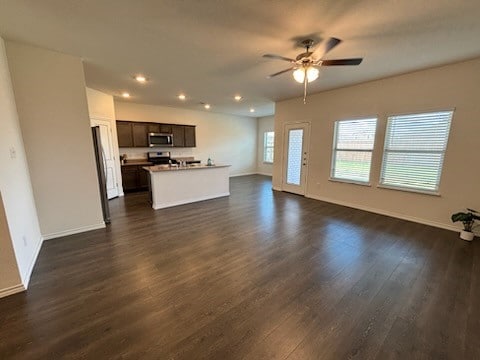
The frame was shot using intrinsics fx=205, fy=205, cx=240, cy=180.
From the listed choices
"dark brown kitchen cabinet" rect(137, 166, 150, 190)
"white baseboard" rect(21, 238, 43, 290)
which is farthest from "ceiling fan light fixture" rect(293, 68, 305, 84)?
"dark brown kitchen cabinet" rect(137, 166, 150, 190)

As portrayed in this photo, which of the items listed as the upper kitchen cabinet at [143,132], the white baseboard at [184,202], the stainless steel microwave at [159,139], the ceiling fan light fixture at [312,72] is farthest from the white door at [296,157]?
the stainless steel microwave at [159,139]

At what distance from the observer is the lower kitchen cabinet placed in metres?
5.94

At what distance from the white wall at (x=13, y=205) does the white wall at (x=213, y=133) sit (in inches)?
154

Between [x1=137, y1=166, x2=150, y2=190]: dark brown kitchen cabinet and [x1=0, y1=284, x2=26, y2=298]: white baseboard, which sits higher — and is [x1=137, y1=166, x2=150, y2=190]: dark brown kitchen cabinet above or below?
above

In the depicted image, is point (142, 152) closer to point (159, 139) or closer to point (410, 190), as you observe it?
point (159, 139)

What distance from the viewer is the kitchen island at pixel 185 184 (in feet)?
15.2

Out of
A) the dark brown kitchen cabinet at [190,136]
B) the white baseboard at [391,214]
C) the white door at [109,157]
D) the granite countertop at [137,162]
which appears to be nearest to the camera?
the white baseboard at [391,214]

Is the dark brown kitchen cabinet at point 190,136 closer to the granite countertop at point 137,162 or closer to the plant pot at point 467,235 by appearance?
the granite countertop at point 137,162

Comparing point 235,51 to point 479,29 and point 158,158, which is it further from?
point 158,158

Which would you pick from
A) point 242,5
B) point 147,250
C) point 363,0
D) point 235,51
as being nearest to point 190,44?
point 235,51

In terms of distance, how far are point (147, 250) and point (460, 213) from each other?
4727mm

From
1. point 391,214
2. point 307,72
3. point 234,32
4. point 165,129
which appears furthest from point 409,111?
point 165,129

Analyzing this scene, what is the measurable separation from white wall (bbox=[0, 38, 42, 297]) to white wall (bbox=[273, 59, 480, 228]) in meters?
5.43

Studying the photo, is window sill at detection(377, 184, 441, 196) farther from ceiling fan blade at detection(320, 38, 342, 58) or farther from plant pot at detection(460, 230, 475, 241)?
ceiling fan blade at detection(320, 38, 342, 58)
